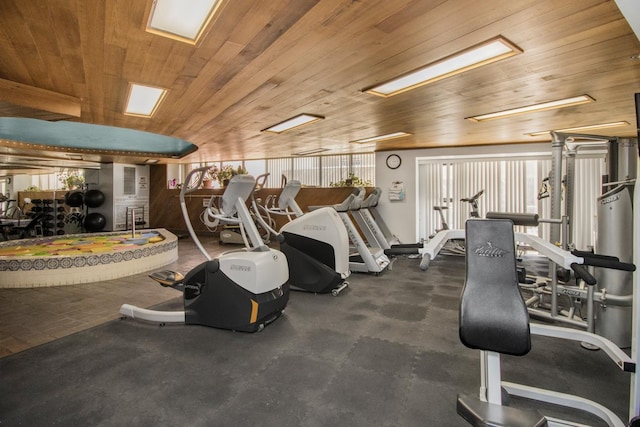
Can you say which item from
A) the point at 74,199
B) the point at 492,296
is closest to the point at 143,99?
the point at 492,296

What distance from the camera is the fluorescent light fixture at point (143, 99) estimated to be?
3500 millimetres

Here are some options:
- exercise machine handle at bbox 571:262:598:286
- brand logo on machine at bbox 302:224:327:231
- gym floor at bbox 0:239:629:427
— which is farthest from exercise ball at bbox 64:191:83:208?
exercise machine handle at bbox 571:262:598:286

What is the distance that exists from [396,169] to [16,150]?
27.4ft

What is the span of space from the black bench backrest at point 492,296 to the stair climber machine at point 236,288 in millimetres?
1892

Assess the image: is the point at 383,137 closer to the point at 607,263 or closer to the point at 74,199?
the point at 607,263

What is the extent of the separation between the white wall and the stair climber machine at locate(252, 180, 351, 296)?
3.65m

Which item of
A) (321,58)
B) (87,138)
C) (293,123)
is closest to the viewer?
(321,58)

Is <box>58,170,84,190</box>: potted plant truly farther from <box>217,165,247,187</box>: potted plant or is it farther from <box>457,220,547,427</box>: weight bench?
<box>457,220,547,427</box>: weight bench

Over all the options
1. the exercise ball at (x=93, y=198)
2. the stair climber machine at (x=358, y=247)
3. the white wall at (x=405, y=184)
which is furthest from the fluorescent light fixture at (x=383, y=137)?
the exercise ball at (x=93, y=198)

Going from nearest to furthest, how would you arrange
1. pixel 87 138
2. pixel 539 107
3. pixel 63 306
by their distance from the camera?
pixel 63 306 → pixel 539 107 → pixel 87 138

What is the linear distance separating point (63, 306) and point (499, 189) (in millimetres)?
7892

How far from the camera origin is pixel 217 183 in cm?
1083

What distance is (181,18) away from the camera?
206cm

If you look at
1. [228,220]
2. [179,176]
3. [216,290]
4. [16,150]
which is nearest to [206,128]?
[228,220]
